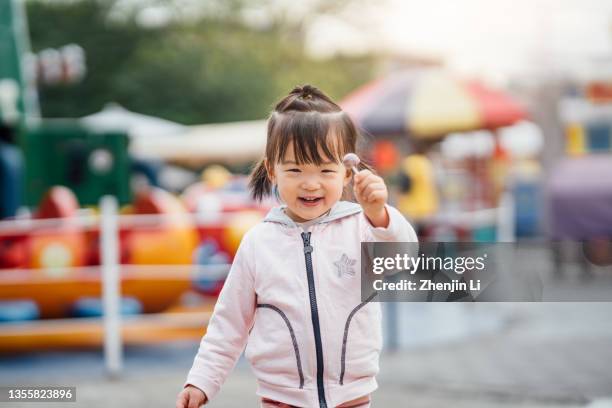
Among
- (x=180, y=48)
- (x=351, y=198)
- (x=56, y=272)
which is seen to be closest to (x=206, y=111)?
(x=180, y=48)

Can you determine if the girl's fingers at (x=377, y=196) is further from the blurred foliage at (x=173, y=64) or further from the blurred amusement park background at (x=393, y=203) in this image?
the blurred foliage at (x=173, y=64)

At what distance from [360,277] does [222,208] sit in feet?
20.8

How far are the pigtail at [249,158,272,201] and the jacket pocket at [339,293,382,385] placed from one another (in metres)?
0.42

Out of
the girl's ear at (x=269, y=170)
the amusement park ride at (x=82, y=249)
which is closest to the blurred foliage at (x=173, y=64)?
the amusement park ride at (x=82, y=249)

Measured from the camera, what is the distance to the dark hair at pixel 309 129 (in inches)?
83.0

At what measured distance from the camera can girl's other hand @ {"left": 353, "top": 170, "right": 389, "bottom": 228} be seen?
6.59 ft

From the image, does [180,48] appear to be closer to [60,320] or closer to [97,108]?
[97,108]

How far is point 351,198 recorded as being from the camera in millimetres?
2316

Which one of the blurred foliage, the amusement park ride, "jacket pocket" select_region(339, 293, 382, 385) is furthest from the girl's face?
the blurred foliage

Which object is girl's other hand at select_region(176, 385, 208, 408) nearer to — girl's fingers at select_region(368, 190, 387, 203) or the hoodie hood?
the hoodie hood

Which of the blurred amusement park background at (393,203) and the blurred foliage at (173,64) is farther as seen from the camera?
the blurred foliage at (173,64)

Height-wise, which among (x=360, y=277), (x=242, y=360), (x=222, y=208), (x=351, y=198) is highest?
Result: (x=222, y=208)

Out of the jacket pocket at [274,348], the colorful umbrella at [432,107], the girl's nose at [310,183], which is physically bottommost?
the jacket pocket at [274,348]

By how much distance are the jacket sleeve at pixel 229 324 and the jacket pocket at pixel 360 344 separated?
0.82 ft
